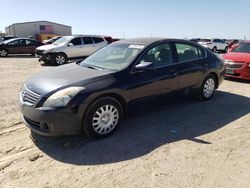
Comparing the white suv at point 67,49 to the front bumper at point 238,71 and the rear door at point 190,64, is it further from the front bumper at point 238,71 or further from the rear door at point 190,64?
the rear door at point 190,64

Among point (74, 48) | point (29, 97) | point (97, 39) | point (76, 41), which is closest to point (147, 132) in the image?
point (29, 97)

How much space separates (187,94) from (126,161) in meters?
2.91

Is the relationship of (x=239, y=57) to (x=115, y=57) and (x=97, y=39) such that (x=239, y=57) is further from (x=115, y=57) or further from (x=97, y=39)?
(x=97, y=39)

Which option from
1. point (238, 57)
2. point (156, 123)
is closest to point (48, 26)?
point (238, 57)

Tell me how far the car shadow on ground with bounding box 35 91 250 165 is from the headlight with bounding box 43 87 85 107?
704 millimetres

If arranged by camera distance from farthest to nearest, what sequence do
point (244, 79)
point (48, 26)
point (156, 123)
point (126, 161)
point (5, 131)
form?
point (48, 26), point (244, 79), point (156, 123), point (5, 131), point (126, 161)

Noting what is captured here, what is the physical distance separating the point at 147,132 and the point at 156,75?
114 centimetres

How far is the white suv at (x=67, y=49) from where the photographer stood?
15320 millimetres

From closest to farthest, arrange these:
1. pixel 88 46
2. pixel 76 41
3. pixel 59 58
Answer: pixel 59 58, pixel 76 41, pixel 88 46

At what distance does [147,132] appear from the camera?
507 cm

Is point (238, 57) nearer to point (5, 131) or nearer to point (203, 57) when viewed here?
point (203, 57)

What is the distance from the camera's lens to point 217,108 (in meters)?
6.53

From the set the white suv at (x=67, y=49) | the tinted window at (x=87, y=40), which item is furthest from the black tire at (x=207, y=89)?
the tinted window at (x=87, y=40)

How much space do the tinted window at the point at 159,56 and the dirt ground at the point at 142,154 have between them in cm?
109
